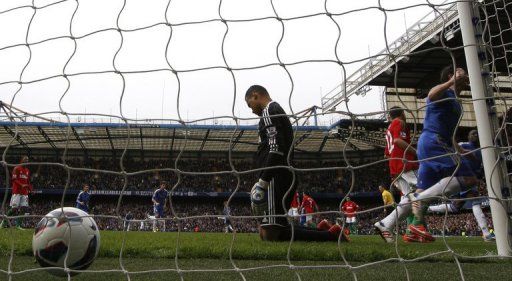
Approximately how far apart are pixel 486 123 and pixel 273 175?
67.1 inches

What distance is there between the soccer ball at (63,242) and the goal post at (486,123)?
2.63 m

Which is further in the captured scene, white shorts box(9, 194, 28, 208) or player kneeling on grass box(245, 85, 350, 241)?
white shorts box(9, 194, 28, 208)

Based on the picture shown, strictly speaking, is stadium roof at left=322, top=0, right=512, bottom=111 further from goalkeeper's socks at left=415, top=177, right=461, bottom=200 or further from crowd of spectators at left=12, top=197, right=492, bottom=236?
crowd of spectators at left=12, top=197, right=492, bottom=236

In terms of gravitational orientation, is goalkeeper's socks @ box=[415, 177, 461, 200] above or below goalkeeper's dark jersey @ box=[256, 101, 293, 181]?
below

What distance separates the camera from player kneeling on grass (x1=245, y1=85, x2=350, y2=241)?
3.85 metres

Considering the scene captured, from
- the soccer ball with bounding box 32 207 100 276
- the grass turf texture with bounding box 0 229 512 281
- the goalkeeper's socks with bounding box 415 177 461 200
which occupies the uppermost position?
the goalkeeper's socks with bounding box 415 177 461 200

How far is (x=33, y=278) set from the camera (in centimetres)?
239

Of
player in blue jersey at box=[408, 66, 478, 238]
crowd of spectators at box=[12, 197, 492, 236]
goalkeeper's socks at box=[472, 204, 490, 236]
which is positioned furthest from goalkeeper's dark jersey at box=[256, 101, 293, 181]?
crowd of spectators at box=[12, 197, 492, 236]

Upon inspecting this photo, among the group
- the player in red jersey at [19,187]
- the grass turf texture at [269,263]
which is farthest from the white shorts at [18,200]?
the grass turf texture at [269,263]

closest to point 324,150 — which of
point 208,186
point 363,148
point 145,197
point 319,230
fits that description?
point 363,148

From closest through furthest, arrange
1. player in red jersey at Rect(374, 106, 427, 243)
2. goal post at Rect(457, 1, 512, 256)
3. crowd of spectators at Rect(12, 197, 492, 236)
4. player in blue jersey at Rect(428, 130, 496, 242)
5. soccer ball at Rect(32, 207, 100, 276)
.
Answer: soccer ball at Rect(32, 207, 100, 276) → goal post at Rect(457, 1, 512, 256) → player in blue jersey at Rect(428, 130, 496, 242) → player in red jersey at Rect(374, 106, 427, 243) → crowd of spectators at Rect(12, 197, 492, 236)

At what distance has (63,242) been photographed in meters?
2.48

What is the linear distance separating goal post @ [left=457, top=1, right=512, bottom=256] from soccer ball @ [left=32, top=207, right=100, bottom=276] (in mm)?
2628

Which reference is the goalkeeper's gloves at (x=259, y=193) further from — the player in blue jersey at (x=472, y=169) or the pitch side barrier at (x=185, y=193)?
the pitch side barrier at (x=185, y=193)
